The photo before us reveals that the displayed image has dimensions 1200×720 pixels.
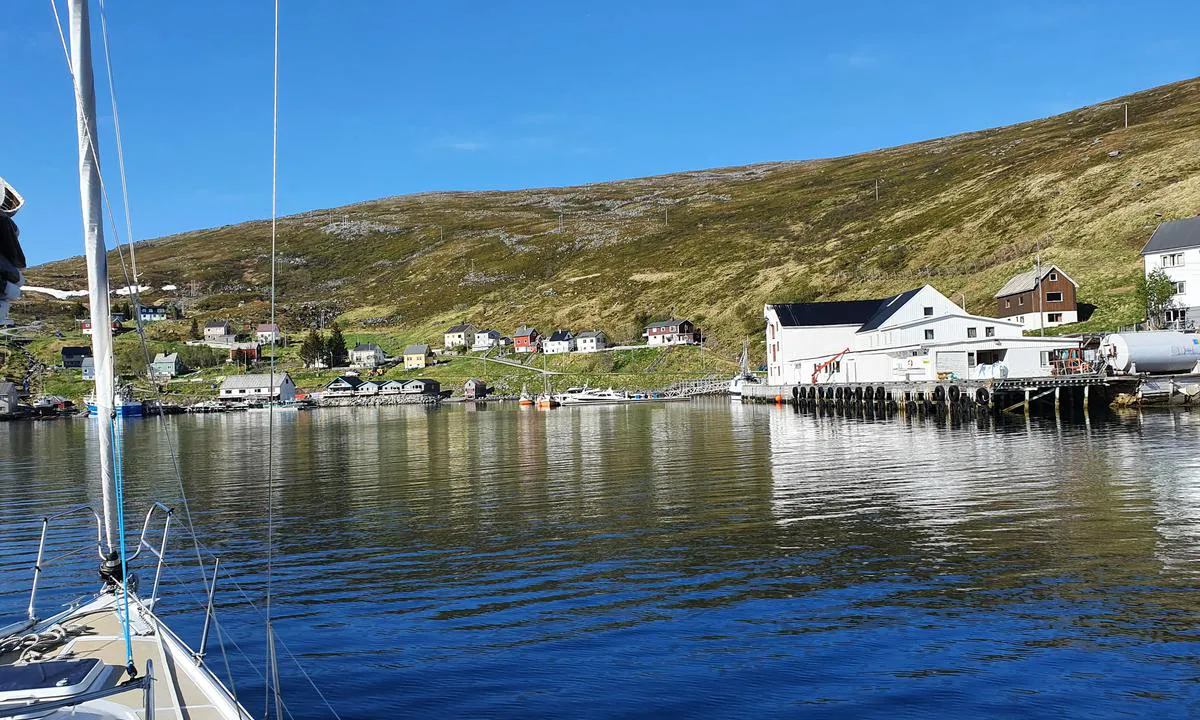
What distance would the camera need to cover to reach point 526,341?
196m

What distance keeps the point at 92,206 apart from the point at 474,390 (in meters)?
157

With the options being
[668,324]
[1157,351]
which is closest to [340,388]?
[668,324]

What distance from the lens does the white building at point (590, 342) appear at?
181 metres

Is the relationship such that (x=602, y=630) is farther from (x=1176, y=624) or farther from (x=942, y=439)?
(x=942, y=439)

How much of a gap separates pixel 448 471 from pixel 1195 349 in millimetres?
57291

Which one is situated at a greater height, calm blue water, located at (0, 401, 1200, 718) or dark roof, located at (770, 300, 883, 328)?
dark roof, located at (770, 300, 883, 328)

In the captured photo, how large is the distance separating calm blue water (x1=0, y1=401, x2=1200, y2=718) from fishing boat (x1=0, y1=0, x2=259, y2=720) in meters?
A: 2.52

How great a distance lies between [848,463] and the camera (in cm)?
4347

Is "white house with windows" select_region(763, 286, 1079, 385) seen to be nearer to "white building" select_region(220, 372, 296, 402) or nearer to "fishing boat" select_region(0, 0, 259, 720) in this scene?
"fishing boat" select_region(0, 0, 259, 720)

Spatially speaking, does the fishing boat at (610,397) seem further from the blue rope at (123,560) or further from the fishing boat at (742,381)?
the blue rope at (123,560)

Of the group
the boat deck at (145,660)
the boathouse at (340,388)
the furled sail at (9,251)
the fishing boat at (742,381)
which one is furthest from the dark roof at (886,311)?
the boathouse at (340,388)

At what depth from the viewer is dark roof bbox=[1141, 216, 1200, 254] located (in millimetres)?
96062

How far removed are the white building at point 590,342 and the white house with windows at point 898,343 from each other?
62474mm

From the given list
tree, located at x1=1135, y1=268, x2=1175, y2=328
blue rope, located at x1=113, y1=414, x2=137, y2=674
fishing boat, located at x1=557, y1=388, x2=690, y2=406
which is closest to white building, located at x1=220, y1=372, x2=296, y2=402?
fishing boat, located at x1=557, y1=388, x2=690, y2=406
